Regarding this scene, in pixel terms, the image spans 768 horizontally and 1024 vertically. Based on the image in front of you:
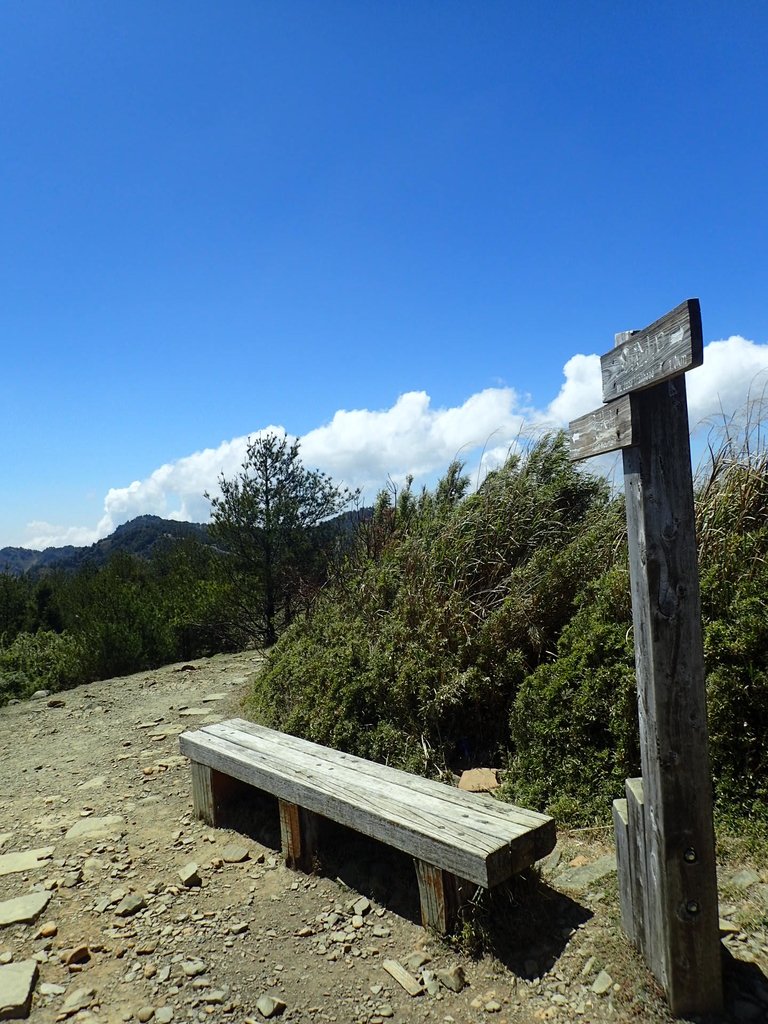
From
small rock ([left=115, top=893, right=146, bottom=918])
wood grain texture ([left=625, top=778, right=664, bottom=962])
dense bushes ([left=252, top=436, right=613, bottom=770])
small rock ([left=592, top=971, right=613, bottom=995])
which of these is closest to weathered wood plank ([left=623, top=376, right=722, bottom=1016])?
wood grain texture ([left=625, top=778, right=664, bottom=962])

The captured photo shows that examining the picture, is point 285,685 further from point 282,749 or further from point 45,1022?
point 45,1022

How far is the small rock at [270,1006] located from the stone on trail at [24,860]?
6.38 ft

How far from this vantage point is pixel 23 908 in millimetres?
3496

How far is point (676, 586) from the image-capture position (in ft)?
7.33

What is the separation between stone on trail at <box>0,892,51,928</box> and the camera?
3.39m

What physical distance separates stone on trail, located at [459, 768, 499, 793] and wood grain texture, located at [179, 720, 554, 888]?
1.96ft

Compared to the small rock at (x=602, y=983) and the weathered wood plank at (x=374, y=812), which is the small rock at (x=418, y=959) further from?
the small rock at (x=602, y=983)

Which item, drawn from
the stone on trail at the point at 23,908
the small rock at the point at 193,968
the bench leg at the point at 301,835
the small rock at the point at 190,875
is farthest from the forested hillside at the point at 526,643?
the stone on trail at the point at 23,908

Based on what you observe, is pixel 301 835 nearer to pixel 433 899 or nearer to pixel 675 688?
pixel 433 899

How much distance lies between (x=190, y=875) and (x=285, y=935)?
2.59 feet

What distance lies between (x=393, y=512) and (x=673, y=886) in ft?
18.3

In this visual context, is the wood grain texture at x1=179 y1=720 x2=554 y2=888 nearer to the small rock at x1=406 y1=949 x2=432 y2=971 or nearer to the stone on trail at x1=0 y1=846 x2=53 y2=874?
the small rock at x1=406 y1=949 x2=432 y2=971

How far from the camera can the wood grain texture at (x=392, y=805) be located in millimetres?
2748

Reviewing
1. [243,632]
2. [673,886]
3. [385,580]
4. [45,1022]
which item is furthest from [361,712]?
[243,632]
